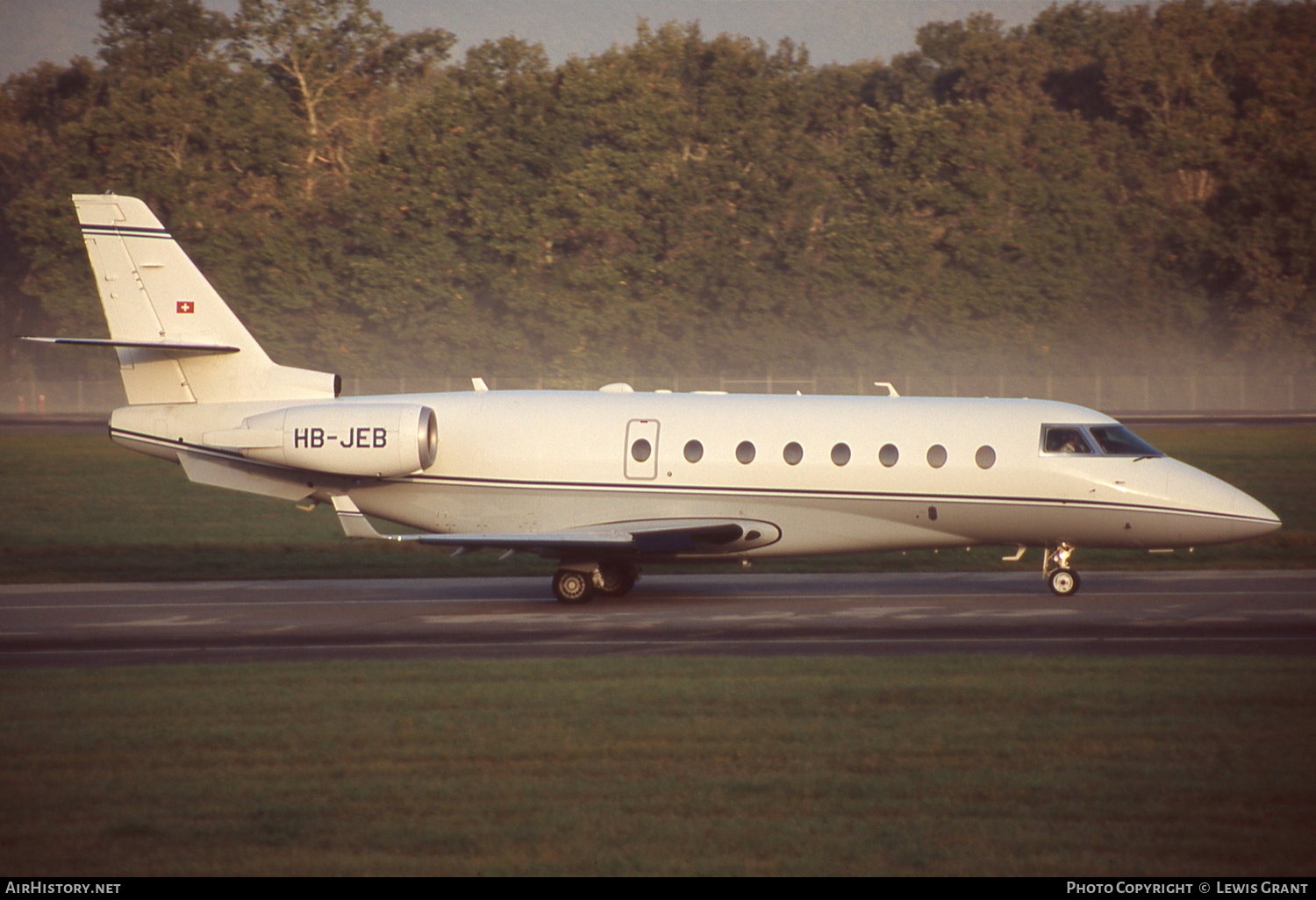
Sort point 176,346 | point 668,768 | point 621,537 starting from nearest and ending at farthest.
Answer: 1. point 668,768
2. point 621,537
3. point 176,346

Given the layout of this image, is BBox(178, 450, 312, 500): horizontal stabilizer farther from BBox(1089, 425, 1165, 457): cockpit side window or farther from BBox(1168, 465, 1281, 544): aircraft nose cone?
BBox(1168, 465, 1281, 544): aircraft nose cone

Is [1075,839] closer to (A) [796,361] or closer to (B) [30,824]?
(B) [30,824]

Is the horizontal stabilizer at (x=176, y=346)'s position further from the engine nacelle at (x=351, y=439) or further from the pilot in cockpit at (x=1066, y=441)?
the pilot in cockpit at (x=1066, y=441)

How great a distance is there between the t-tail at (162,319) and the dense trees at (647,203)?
134 ft

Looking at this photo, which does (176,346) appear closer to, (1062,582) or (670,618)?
(670,618)

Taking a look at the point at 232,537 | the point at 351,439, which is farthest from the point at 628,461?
the point at 232,537

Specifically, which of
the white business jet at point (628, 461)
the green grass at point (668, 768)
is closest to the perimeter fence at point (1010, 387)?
the white business jet at point (628, 461)

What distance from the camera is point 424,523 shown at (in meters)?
19.6

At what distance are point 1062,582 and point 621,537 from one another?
241 inches

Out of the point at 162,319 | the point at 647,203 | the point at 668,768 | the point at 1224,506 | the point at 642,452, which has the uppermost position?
the point at 647,203

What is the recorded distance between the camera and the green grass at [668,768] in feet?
26.0

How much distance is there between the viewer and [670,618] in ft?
56.7
